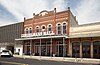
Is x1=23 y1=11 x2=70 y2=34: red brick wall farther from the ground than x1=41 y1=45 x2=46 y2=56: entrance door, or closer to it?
farther from the ground

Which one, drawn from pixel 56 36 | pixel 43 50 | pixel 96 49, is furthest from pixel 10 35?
pixel 96 49

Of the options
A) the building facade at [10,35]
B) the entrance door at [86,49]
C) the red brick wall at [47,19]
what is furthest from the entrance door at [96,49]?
the building facade at [10,35]

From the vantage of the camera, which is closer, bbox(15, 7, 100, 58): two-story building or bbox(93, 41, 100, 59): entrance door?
bbox(93, 41, 100, 59): entrance door

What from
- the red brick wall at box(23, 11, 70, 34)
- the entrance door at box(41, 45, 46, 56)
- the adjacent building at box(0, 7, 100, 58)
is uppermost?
the red brick wall at box(23, 11, 70, 34)

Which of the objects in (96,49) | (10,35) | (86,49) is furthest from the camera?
(10,35)

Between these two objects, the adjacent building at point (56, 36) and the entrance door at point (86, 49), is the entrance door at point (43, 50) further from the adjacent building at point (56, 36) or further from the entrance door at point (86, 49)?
the entrance door at point (86, 49)

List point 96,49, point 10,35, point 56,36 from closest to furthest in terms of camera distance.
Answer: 1. point 96,49
2. point 56,36
3. point 10,35

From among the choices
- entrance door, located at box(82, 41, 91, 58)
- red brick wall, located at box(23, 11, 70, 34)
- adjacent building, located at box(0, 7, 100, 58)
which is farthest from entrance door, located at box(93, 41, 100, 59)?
red brick wall, located at box(23, 11, 70, 34)

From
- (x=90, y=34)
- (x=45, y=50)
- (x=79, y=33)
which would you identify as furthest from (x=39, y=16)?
(x=90, y=34)

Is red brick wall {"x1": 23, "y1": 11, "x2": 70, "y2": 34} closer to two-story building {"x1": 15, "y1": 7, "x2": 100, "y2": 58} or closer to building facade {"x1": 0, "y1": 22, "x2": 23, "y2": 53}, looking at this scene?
two-story building {"x1": 15, "y1": 7, "x2": 100, "y2": 58}

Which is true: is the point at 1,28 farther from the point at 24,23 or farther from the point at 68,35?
the point at 68,35

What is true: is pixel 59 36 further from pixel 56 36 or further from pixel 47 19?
pixel 47 19

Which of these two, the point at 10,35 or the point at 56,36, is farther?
the point at 10,35

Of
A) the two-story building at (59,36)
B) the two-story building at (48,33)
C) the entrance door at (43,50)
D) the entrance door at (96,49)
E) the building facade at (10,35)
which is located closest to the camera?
the entrance door at (96,49)
